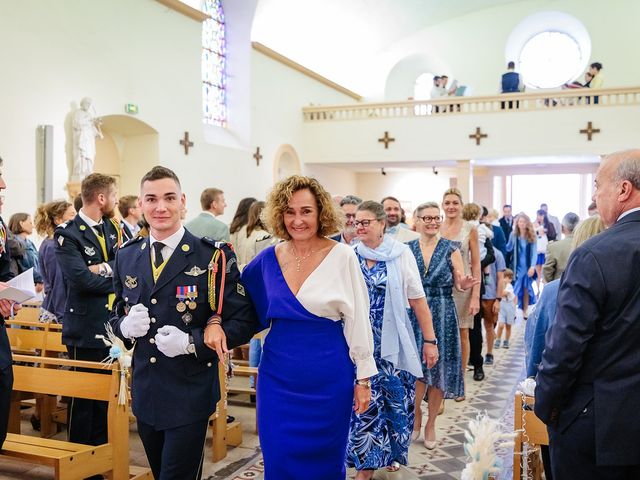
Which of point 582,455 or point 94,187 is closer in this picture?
point 582,455

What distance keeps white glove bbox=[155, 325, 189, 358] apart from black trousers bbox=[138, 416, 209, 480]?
0.30 metres

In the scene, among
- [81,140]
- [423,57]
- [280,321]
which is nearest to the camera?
[280,321]

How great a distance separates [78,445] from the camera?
3.50 meters

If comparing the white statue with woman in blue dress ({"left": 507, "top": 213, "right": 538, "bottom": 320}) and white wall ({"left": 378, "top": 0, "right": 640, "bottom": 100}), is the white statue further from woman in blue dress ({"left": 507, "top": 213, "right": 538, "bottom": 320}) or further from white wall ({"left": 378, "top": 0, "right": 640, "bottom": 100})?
white wall ({"left": 378, "top": 0, "right": 640, "bottom": 100})

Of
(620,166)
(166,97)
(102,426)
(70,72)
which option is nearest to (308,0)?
Answer: (166,97)

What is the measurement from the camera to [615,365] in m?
2.02

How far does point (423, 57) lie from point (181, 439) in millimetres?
19437

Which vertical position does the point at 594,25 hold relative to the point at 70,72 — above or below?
above

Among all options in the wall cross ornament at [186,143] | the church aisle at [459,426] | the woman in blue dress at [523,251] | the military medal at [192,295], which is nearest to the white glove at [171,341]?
the military medal at [192,295]

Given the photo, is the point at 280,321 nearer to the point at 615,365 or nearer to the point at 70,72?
the point at 615,365

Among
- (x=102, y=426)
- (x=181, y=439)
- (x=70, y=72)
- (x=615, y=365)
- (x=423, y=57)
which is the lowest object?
(x=102, y=426)

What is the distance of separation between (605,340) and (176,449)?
1575 millimetres

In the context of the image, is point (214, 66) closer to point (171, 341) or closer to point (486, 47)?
point (486, 47)

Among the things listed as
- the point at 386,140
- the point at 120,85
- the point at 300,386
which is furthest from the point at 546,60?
the point at 300,386
